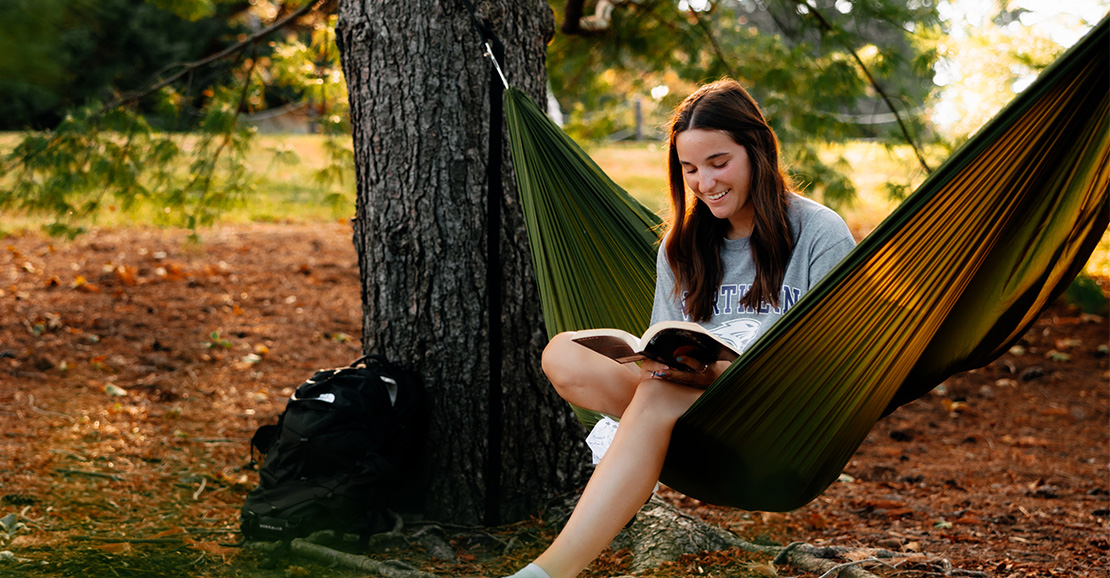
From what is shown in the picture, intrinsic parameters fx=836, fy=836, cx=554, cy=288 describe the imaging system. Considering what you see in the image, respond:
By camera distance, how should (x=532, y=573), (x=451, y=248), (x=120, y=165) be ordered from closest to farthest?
(x=532, y=573) < (x=451, y=248) < (x=120, y=165)

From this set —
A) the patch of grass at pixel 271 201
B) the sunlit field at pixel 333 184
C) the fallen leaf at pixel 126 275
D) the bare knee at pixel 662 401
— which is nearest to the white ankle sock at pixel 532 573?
the bare knee at pixel 662 401

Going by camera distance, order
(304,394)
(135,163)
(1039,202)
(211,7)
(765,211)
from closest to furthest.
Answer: (1039,202), (765,211), (304,394), (211,7), (135,163)

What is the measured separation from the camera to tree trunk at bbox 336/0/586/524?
74.2 inches

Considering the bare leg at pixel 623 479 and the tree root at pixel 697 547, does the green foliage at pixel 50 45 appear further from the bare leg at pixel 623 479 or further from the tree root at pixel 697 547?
the tree root at pixel 697 547

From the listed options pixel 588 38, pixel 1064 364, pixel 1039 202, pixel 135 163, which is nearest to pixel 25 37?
pixel 1039 202

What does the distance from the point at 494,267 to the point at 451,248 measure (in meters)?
0.12

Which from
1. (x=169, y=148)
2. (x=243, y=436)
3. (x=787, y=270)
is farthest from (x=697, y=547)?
(x=169, y=148)

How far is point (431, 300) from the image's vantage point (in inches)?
75.2

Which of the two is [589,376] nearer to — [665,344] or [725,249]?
[665,344]

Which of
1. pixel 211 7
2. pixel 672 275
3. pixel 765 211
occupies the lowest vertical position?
pixel 672 275

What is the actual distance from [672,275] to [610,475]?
50cm

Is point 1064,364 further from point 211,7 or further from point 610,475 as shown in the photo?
point 211,7

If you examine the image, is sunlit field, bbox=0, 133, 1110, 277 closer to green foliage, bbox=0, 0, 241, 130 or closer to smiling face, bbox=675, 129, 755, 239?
smiling face, bbox=675, 129, 755, 239

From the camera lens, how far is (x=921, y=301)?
1.25 metres
